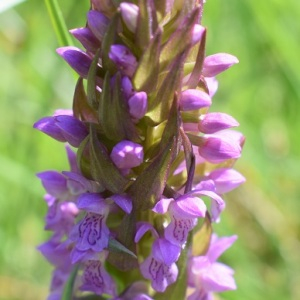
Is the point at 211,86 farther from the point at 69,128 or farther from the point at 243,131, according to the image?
the point at 243,131

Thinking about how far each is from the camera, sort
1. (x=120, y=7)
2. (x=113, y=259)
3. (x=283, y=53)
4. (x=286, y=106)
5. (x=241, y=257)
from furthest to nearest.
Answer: (x=286, y=106) < (x=283, y=53) < (x=241, y=257) < (x=113, y=259) < (x=120, y=7)

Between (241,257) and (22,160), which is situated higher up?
(22,160)

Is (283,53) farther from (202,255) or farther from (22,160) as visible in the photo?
(202,255)

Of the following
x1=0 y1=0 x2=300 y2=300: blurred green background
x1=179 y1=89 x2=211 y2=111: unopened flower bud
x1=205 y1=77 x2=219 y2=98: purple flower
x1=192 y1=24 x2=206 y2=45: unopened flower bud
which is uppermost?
x1=192 y1=24 x2=206 y2=45: unopened flower bud

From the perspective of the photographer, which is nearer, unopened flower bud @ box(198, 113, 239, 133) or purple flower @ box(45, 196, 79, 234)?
unopened flower bud @ box(198, 113, 239, 133)

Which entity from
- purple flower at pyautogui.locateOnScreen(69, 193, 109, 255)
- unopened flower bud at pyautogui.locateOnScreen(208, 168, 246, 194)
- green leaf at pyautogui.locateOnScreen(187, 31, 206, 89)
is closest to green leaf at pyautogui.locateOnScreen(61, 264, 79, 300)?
purple flower at pyautogui.locateOnScreen(69, 193, 109, 255)

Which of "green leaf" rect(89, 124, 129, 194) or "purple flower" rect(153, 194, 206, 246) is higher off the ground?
"green leaf" rect(89, 124, 129, 194)

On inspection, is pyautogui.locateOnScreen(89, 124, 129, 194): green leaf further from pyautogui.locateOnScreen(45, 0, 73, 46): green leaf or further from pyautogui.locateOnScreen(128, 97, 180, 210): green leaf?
pyautogui.locateOnScreen(45, 0, 73, 46): green leaf

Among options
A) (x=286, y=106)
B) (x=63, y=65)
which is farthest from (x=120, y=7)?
(x=286, y=106)

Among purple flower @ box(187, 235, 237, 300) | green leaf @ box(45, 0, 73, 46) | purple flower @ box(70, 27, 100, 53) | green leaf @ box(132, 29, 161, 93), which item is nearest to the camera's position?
green leaf @ box(132, 29, 161, 93)
